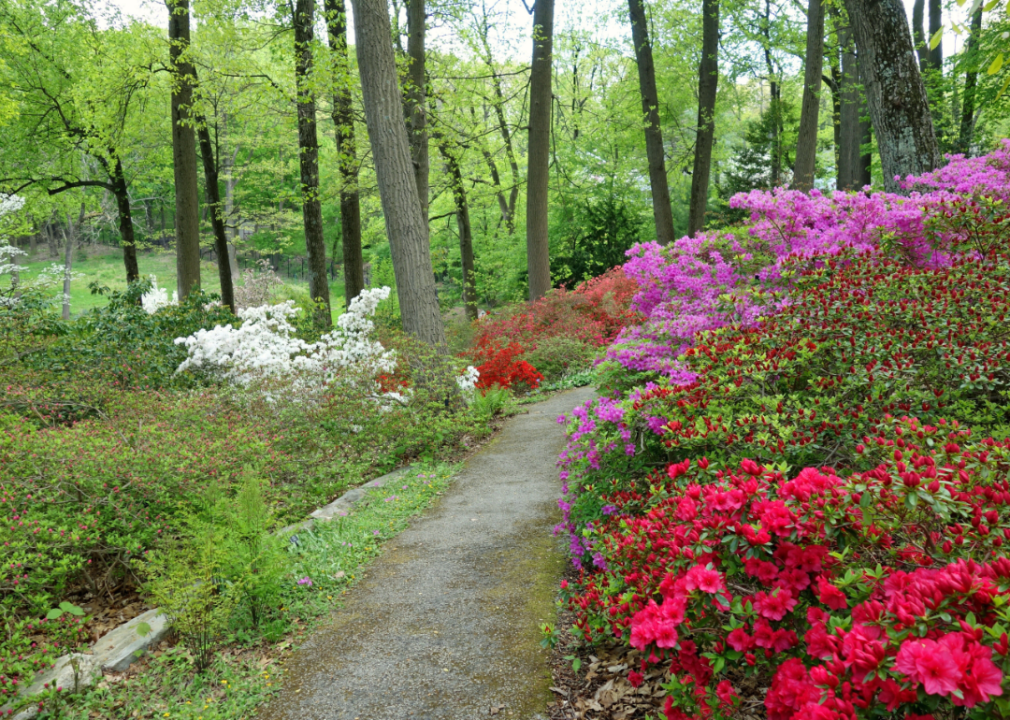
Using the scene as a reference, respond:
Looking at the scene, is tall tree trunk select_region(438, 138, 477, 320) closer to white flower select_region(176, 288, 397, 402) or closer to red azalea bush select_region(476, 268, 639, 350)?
red azalea bush select_region(476, 268, 639, 350)

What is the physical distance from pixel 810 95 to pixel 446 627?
39.1 ft

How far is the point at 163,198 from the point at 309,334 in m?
30.3

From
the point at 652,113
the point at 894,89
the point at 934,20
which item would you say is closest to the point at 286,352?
the point at 894,89

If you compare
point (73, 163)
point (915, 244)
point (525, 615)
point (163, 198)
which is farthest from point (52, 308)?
point (163, 198)

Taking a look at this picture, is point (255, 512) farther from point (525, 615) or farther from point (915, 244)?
point (915, 244)

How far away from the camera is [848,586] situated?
160 cm

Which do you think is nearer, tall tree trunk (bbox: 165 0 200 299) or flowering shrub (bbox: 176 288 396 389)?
flowering shrub (bbox: 176 288 396 389)

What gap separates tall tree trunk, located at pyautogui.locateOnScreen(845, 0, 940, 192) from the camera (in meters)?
5.67

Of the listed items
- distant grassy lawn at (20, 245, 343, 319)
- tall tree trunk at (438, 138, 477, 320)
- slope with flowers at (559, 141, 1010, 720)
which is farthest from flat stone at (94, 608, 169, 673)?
distant grassy lawn at (20, 245, 343, 319)

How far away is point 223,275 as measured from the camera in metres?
13.4

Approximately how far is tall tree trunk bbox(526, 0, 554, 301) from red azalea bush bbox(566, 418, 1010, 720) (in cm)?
983

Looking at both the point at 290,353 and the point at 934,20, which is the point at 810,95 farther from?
the point at 290,353

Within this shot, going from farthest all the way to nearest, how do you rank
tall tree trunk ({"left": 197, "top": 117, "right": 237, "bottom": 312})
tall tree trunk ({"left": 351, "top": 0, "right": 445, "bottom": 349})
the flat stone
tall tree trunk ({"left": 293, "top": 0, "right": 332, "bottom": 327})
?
tall tree trunk ({"left": 197, "top": 117, "right": 237, "bottom": 312}), tall tree trunk ({"left": 293, "top": 0, "right": 332, "bottom": 327}), tall tree trunk ({"left": 351, "top": 0, "right": 445, "bottom": 349}), the flat stone

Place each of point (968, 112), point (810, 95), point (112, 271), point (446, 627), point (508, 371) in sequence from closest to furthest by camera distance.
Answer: point (446, 627) → point (508, 371) → point (810, 95) → point (968, 112) → point (112, 271)
